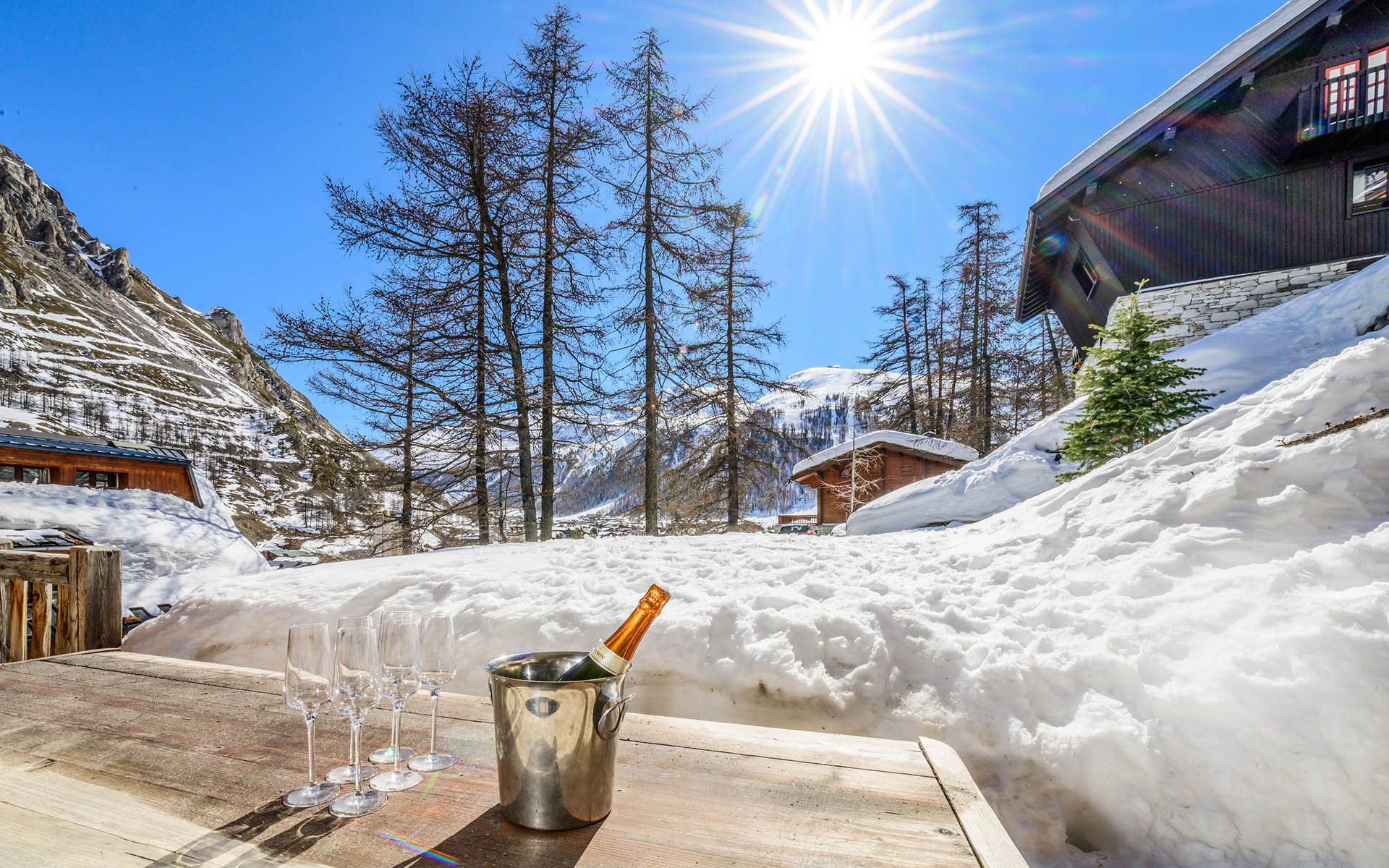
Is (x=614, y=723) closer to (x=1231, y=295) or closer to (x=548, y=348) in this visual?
(x=548, y=348)

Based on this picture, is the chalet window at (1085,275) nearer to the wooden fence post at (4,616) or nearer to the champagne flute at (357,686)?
the champagne flute at (357,686)

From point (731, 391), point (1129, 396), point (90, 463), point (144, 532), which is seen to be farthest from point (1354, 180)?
point (90, 463)

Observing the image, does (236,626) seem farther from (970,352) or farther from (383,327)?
(970,352)

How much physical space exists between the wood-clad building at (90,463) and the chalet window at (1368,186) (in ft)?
77.0

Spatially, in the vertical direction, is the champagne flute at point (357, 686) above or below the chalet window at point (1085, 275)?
below

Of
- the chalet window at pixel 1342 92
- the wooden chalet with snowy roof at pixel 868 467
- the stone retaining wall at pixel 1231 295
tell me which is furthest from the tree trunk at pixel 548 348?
the chalet window at pixel 1342 92

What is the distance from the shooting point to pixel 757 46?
11055 millimetres

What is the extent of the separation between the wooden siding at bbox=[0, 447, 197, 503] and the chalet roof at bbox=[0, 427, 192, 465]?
0.38ft

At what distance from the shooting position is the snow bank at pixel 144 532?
228 inches

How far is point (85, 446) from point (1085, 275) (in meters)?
26.5

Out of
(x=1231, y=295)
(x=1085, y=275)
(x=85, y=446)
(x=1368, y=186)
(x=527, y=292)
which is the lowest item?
(x=85, y=446)

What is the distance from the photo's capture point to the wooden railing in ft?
9.74

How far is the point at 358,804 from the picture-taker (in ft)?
3.78

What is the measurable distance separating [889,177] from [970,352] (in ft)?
24.3
